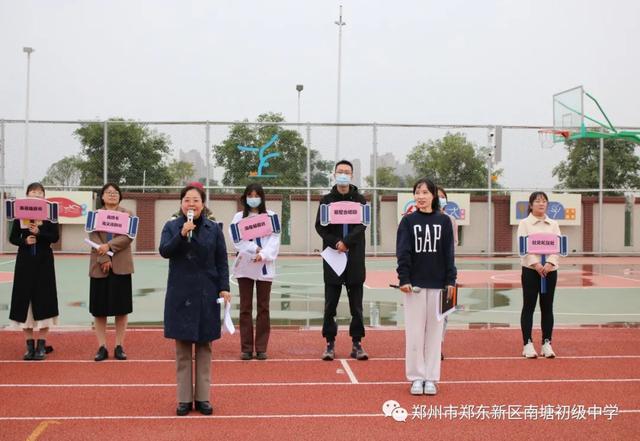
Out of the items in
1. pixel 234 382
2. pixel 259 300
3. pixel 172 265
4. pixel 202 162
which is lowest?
pixel 234 382

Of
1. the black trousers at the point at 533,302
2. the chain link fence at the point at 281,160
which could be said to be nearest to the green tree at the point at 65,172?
the chain link fence at the point at 281,160

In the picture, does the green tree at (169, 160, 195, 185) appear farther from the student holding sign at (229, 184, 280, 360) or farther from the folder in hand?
the folder in hand

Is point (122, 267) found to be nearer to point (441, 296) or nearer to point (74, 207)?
point (441, 296)

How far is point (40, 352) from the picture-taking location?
835 cm

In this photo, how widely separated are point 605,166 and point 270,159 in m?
12.1

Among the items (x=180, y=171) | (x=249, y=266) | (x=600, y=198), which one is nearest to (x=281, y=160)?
(x=180, y=171)

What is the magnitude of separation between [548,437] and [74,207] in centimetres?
2146

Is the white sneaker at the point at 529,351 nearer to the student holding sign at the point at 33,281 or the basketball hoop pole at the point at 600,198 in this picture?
the student holding sign at the point at 33,281

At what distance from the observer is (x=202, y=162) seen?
24.5 metres

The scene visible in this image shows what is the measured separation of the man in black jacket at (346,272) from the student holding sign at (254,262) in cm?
64

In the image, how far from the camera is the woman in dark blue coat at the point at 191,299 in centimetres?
596

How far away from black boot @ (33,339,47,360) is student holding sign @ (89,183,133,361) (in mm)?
616

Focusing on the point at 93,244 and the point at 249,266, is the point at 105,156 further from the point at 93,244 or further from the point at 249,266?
the point at 249,266

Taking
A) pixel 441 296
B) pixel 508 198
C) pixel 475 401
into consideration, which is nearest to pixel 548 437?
pixel 475 401
